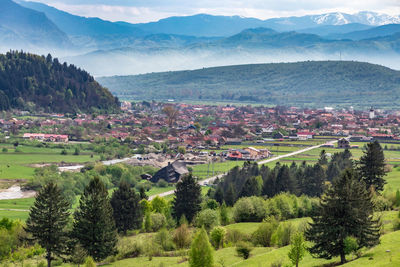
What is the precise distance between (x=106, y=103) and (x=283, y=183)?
447 feet

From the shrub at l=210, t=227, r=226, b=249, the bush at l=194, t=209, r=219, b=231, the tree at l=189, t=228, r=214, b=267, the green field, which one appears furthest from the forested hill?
the tree at l=189, t=228, r=214, b=267

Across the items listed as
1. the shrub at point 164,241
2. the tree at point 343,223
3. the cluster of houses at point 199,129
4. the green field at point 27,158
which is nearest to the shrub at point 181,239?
the shrub at point 164,241

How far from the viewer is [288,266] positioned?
98.9 ft

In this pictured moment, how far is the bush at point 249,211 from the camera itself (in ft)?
159

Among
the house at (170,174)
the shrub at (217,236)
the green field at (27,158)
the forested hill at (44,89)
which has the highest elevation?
the forested hill at (44,89)

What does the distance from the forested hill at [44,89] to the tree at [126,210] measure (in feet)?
395

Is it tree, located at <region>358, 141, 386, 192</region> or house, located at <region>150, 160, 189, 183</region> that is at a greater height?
tree, located at <region>358, 141, 386, 192</region>

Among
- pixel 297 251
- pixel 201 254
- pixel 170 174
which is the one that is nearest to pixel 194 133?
pixel 170 174

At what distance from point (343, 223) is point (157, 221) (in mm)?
20285

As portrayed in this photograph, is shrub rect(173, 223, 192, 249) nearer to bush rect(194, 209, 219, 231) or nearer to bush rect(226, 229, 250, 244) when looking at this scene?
bush rect(226, 229, 250, 244)

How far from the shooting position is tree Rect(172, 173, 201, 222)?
50.4 m

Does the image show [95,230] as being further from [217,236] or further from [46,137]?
[46,137]

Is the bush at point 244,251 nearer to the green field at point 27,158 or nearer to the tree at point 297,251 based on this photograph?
the tree at point 297,251

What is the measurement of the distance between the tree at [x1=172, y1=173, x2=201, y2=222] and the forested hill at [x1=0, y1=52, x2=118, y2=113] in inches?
4709
